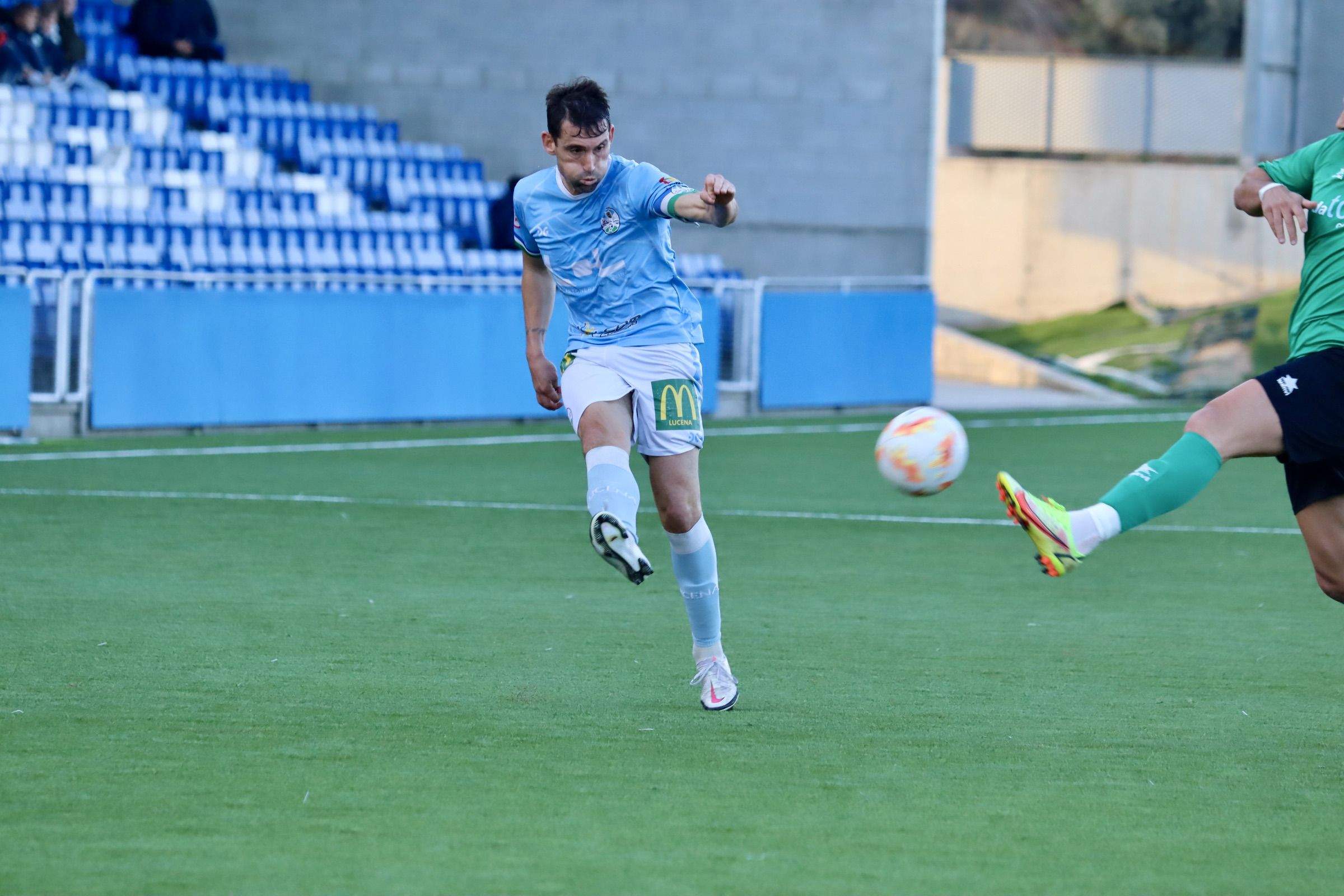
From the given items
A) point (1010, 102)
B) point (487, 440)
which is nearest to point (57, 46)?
point (487, 440)

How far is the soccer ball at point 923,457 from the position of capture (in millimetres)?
5684

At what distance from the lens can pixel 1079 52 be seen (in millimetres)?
46156

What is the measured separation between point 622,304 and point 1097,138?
28028 millimetres

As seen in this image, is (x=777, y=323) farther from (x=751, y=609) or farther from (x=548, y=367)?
(x=548, y=367)

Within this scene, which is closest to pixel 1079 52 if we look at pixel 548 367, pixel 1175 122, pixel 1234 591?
pixel 1175 122

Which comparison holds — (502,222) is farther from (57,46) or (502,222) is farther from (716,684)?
(716,684)

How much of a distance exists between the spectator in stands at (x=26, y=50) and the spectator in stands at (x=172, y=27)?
6.48 ft

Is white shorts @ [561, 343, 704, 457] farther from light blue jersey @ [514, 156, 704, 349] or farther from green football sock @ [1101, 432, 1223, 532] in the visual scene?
green football sock @ [1101, 432, 1223, 532]

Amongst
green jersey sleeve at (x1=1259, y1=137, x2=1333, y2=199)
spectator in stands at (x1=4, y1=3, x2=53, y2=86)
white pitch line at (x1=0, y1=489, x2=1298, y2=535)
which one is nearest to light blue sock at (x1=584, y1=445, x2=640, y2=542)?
green jersey sleeve at (x1=1259, y1=137, x2=1333, y2=199)

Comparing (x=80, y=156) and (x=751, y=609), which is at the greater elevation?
(x=80, y=156)

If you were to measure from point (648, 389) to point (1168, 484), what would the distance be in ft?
5.47

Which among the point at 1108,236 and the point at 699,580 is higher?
the point at 1108,236

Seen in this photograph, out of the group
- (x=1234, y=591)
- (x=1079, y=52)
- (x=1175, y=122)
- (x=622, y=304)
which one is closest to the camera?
(x=622, y=304)

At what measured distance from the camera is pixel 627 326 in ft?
19.5
